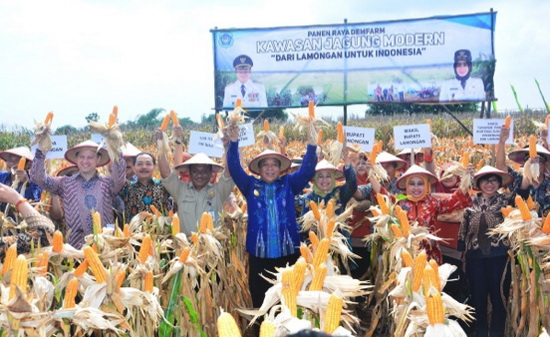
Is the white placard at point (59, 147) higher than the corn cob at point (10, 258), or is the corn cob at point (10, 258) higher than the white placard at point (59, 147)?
the white placard at point (59, 147)

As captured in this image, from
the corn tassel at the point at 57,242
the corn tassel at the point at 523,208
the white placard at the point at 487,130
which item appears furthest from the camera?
the white placard at the point at 487,130

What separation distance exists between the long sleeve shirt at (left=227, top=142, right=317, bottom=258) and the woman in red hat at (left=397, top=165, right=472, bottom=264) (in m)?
1.08

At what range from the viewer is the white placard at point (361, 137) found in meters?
6.91

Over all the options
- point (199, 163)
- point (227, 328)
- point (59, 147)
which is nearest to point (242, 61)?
point (59, 147)

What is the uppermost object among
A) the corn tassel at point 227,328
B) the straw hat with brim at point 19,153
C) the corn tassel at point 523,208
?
the straw hat with brim at point 19,153

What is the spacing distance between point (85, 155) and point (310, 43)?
403 inches

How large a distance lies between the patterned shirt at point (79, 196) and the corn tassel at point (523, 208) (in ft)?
11.0

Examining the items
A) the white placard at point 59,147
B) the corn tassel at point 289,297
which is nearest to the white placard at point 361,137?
the white placard at point 59,147

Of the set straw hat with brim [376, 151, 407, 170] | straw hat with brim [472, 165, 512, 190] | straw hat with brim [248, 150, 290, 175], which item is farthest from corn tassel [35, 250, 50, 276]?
straw hat with brim [376, 151, 407, 170]

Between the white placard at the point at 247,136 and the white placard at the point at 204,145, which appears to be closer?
the white placard at the point at 204,145

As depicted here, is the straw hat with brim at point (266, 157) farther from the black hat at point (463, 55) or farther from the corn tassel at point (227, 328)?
the black hat at point (463, 55)

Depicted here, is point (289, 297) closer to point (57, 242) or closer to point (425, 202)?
point (57, 242)

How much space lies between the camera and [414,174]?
243 inches

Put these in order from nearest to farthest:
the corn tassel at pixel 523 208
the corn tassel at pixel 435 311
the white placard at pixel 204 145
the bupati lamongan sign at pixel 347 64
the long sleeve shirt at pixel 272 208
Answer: the corn tassel at pixel 435 311
the corn tassel at pixel 523 208
the long sleeve shirt at pixel 272 208
the white placard at pixel 204 145
the bupati lamongan sign at pixel 347 64
